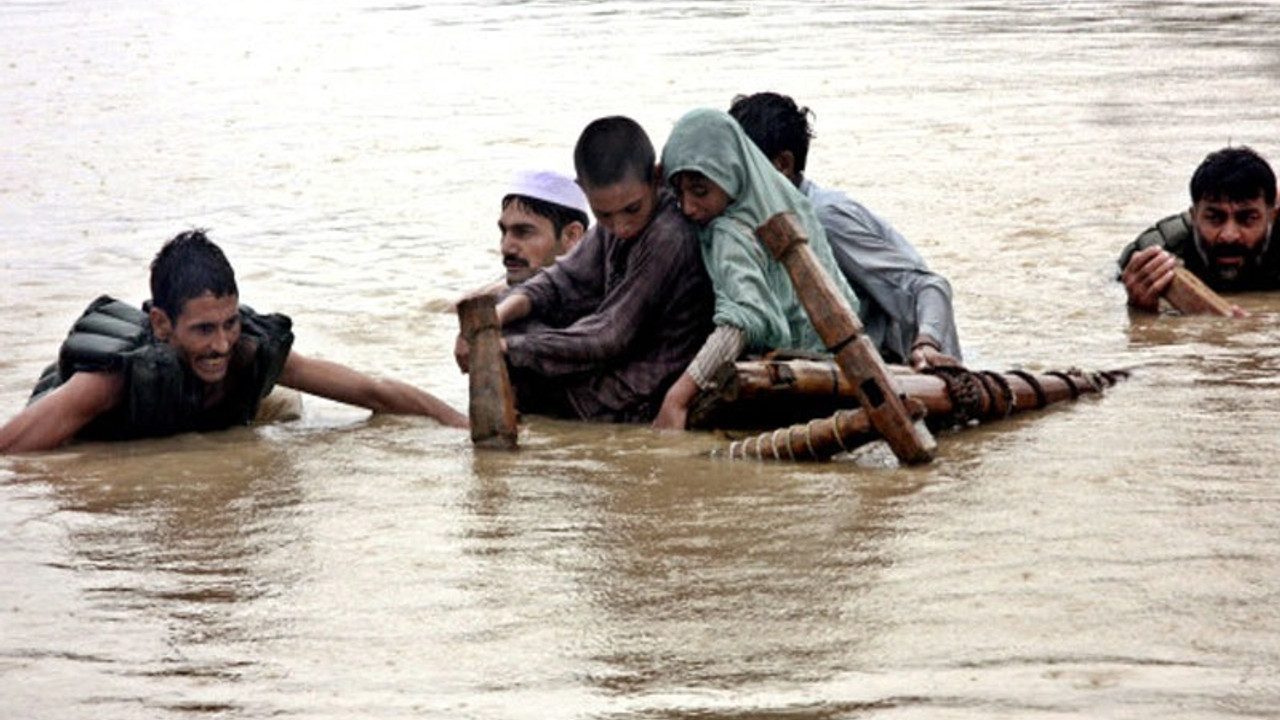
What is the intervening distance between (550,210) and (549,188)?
0.08 metres

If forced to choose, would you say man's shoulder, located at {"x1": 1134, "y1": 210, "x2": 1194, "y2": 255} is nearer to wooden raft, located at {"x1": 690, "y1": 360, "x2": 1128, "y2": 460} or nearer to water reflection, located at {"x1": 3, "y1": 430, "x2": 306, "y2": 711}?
wooden raft, located at {"x1": 690, "y1": 360, "x2": 1128, "y2": 460}

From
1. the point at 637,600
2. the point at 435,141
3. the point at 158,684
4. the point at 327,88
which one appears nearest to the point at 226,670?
the point at 158,684

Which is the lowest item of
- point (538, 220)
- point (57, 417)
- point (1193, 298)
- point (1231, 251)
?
point (1193, 298)

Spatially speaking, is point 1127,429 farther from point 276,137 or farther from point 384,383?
point 276,137

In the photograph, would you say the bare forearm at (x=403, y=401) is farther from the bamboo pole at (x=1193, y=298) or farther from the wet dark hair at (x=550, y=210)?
the bamboo pole at (x=1193, y=298)

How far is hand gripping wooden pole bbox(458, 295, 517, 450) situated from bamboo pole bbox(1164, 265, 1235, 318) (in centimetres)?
334

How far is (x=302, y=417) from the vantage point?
8.16 m

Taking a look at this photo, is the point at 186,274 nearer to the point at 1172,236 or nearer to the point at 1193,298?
the point at 1193,298

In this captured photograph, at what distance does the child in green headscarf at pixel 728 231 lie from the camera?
23.6 ft

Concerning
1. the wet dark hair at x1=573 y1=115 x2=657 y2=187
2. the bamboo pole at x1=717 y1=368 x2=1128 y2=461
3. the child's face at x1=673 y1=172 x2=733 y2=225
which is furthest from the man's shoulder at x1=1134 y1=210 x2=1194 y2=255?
the wet dark hair at x1=573 y1=115 x2=657 y2=187

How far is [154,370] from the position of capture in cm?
745

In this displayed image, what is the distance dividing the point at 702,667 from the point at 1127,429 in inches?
101

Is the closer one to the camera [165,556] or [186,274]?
[165,556]

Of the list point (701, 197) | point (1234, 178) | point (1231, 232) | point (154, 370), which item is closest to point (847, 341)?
point (701, 197)
